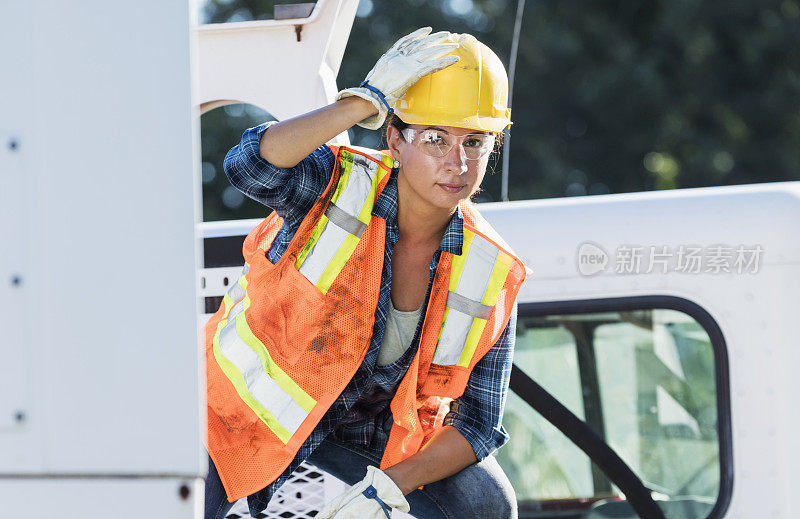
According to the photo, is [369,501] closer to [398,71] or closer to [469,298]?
[469,298]

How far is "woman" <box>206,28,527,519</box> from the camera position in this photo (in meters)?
1.90

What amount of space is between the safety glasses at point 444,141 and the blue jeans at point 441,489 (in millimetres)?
671

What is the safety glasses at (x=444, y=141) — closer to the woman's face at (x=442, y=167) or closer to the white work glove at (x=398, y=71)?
the woman's face at (x=442, y=167)

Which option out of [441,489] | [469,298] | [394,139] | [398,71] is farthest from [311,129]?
[441,489]

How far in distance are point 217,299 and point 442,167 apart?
769 mm

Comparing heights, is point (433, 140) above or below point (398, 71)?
below

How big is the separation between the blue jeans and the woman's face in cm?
59

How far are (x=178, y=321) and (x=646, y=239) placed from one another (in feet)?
5.18

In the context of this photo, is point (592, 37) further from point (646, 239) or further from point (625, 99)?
point (646, 239)

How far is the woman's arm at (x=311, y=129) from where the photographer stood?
183 centimetres

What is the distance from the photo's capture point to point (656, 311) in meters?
2.48
